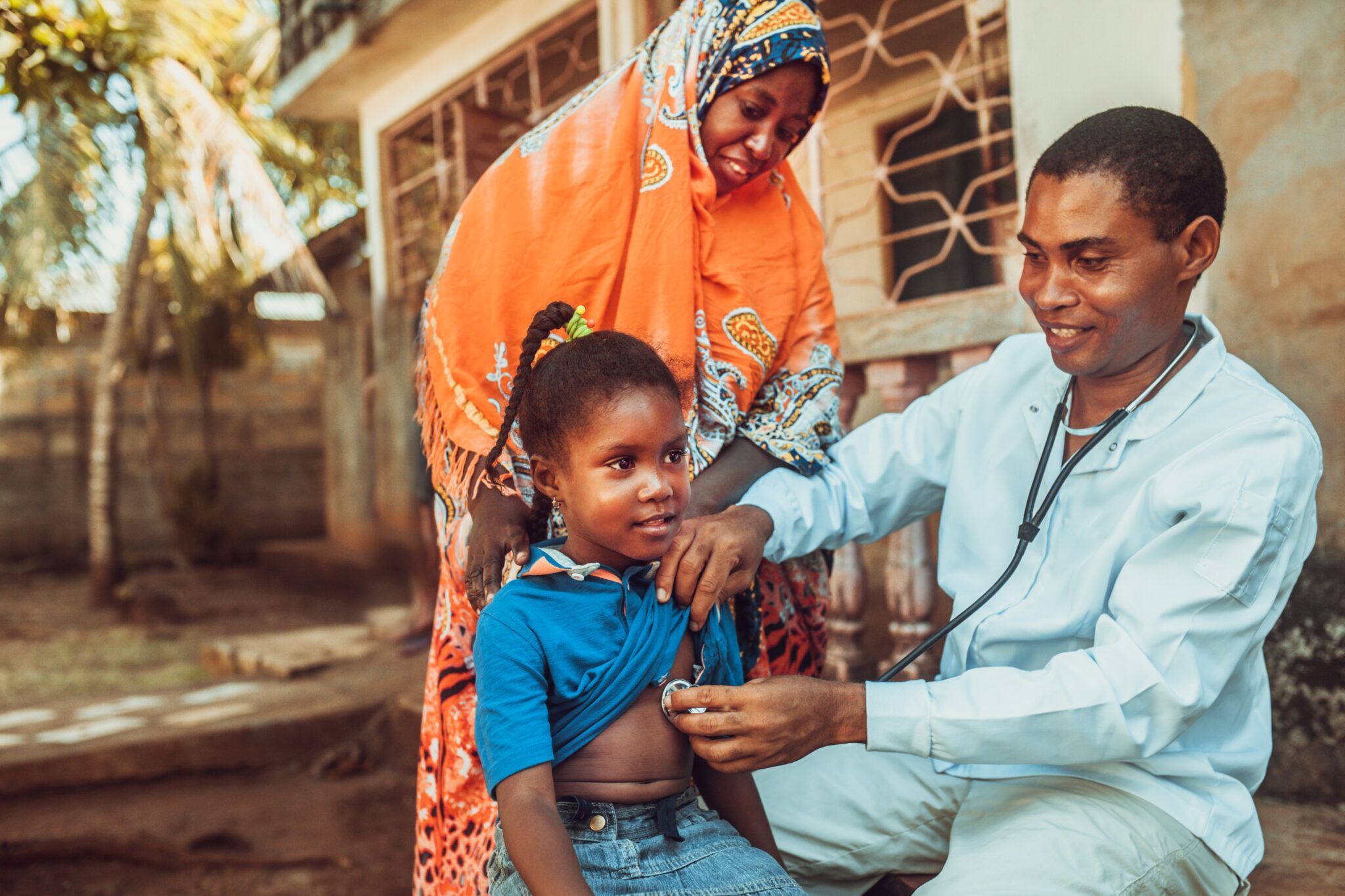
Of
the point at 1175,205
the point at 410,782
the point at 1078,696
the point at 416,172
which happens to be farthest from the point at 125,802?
the point at 416,172

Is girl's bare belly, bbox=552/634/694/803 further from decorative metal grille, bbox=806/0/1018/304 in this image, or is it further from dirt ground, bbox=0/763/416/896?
decorative metal grille, bbox=806/0/1018/304

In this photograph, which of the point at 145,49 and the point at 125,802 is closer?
the point at 125,802

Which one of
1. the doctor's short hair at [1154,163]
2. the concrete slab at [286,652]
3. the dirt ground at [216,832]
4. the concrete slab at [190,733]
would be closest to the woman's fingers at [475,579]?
the doctor's short hair at [1154,163]

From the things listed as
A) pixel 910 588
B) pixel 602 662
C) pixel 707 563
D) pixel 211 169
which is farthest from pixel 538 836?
pixel 211 169

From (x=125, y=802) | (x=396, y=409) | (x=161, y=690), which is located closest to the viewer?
(x=125, y=802)

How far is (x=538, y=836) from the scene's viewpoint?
1396 millimetres

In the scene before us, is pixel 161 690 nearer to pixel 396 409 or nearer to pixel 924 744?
pixel 396 409

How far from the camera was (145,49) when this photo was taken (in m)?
9.10

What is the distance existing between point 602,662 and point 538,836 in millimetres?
265

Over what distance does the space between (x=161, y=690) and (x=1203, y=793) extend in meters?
5.15

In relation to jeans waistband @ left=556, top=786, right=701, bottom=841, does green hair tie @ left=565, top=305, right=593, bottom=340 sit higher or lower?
higher

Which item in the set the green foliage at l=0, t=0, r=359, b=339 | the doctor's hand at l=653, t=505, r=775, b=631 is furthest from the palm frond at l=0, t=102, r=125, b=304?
the doctor's hand at l=653, t=505, r=775, b=631

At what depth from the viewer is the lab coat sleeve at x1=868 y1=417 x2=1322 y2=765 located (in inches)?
58.5

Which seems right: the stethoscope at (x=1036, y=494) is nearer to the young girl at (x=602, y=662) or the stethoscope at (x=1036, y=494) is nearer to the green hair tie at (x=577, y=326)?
the young girl at (x=602, y=662)
